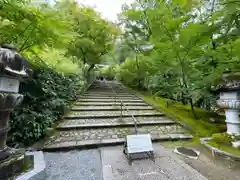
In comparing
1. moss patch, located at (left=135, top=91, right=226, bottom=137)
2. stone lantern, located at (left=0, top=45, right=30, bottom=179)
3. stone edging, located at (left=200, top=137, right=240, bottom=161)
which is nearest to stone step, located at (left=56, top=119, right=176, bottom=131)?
moss patch, located at (left=135, top=91, right=226, bottom=137)

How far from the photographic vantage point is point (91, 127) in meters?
3.51

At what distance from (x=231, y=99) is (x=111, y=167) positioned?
8.46 ft

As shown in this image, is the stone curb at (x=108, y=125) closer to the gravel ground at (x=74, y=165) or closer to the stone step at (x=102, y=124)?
the stone step at (x=102, y=124)

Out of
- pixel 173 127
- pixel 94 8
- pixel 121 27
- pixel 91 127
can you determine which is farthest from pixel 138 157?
pixel 121 27

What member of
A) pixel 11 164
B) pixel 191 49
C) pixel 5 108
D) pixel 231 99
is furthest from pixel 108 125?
pixel 191 49

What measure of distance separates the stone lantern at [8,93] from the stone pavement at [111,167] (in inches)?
24.1

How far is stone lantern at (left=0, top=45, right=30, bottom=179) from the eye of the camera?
4.05ft

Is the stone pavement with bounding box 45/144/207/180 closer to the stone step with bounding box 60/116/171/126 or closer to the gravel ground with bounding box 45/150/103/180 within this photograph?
the gravel ground with bounding box 45/150/103/180

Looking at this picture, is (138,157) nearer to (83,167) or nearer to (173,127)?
(83,167)

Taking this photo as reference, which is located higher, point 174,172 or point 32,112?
point 32,112

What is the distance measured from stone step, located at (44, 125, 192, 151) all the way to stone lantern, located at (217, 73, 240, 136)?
0.97 metres

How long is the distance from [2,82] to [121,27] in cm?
996

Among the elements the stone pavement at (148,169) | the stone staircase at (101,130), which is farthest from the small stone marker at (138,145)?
the stone staircase at (101,130)

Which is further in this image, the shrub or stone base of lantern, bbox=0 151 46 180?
the shrub
